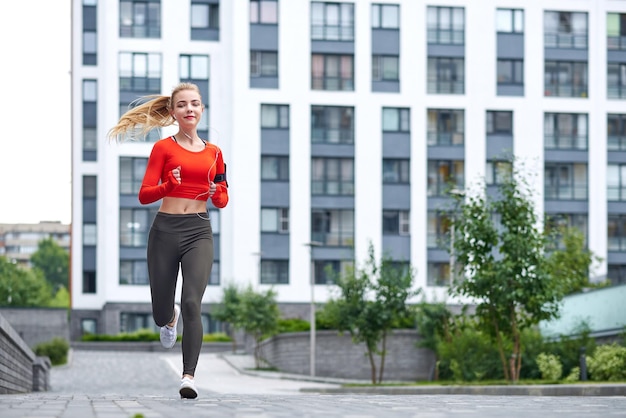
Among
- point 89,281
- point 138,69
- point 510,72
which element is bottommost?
point 89,281

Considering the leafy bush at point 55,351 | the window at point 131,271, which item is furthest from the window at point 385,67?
A: the leafy bush at point 55,351

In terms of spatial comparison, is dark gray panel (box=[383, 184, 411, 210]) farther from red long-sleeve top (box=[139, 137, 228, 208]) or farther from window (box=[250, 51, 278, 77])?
red long-sleeve top (box=[139, 137, 228, 208])

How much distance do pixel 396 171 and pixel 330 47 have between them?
7.68 meters

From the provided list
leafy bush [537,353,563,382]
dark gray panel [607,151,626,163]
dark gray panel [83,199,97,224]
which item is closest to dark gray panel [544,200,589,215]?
dark gray panel [607,151,626,163]

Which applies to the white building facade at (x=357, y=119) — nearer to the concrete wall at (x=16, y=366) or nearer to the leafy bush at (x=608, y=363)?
the concrete wall at (x=16, y=366)

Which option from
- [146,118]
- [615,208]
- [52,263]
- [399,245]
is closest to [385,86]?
[399,245]

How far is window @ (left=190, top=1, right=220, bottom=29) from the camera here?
2773 inches

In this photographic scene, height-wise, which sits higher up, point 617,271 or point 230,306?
point 617,271

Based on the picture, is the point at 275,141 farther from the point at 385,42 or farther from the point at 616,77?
the point at 616,77

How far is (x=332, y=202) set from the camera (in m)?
66.8

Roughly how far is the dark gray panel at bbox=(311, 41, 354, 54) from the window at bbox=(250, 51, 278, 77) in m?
2.18

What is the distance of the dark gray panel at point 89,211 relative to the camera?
73500mm

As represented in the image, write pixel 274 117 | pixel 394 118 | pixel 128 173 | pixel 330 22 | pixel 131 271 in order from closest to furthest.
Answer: pixel 274 117 → pixel 330 22 → pixel 394 118 → pixel 128 173 → pixel 131 271

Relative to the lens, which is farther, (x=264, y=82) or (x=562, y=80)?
(x=562, y=80)
